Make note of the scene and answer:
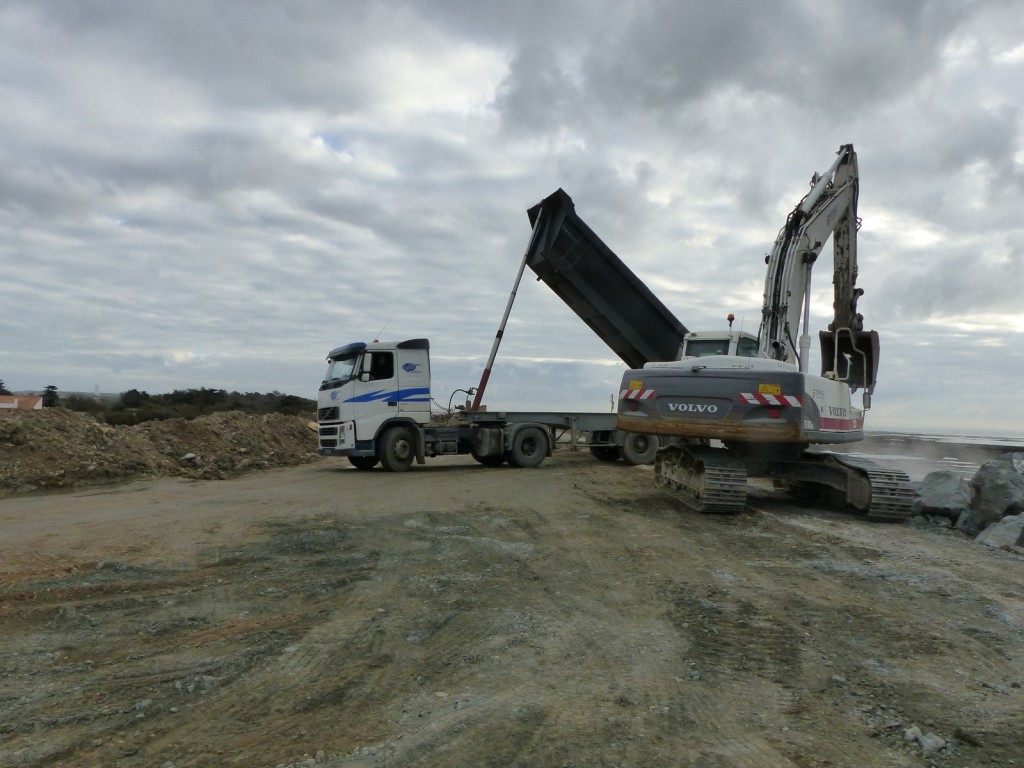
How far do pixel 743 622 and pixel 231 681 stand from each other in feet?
10.8

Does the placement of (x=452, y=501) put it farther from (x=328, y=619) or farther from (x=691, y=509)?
(x=328, y=619)

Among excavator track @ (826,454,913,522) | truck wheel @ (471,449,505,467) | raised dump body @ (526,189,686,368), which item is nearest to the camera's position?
excavator track @ (826,454,913,522)

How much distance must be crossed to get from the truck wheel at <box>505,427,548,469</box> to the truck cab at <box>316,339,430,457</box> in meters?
2.28

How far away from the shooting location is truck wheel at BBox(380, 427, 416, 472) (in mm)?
16219

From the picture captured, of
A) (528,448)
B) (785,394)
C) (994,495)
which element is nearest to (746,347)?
(785,394)

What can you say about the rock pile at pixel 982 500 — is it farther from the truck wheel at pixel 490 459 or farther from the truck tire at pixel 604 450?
the truck wheel at pixel 490 459

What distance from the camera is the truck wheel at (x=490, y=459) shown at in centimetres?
1766

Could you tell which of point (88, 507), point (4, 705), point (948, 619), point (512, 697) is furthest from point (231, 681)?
point (88, 507)

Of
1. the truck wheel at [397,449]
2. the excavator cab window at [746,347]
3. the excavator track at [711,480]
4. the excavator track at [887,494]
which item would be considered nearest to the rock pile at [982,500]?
the excavator track at [887,494]

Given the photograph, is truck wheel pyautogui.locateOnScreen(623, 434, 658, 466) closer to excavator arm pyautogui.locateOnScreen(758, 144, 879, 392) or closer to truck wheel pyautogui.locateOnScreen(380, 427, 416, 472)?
truck wheel pyautogui.locateOnScreen(380, 427, 416, 472)

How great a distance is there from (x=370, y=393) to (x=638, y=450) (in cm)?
687

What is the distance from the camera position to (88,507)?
11.1m

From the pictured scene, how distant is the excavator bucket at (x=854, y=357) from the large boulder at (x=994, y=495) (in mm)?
1947

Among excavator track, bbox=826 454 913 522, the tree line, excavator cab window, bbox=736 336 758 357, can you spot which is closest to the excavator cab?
excavator cab window, bbox=736 336 758 357
